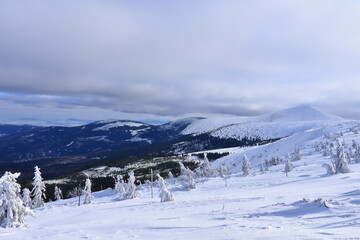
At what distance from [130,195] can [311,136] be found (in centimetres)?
14123

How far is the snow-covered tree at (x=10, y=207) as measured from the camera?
23.3 meters

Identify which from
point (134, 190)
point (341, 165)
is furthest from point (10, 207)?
point (341, 165)

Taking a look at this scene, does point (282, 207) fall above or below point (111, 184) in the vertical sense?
above

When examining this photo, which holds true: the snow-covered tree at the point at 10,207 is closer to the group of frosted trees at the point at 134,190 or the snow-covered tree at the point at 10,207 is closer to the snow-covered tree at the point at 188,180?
the group of frosted trees at the point at 134,190

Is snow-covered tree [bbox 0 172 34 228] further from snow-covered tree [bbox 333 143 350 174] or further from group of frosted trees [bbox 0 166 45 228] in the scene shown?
snow-covered tree [bbox 333 143 350 174]

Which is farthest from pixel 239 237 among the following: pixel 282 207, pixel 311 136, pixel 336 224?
pixel 311 136

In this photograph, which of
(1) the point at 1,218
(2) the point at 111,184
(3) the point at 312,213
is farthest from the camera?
(2) the point at 111,184

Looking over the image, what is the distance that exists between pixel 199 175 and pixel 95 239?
89360 mm

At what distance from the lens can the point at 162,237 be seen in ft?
44.0

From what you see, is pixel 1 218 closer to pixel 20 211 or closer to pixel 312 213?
pixel 20 211

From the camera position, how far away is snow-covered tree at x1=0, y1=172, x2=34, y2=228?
2325 cm

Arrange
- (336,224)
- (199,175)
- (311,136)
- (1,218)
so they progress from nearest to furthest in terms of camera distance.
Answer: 1. (336,224)
2. (1,218)
3. (199,175)
4. (311,136)

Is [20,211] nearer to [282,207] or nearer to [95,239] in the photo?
[95,239]

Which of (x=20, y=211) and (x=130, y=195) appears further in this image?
(x=130, y=195)
